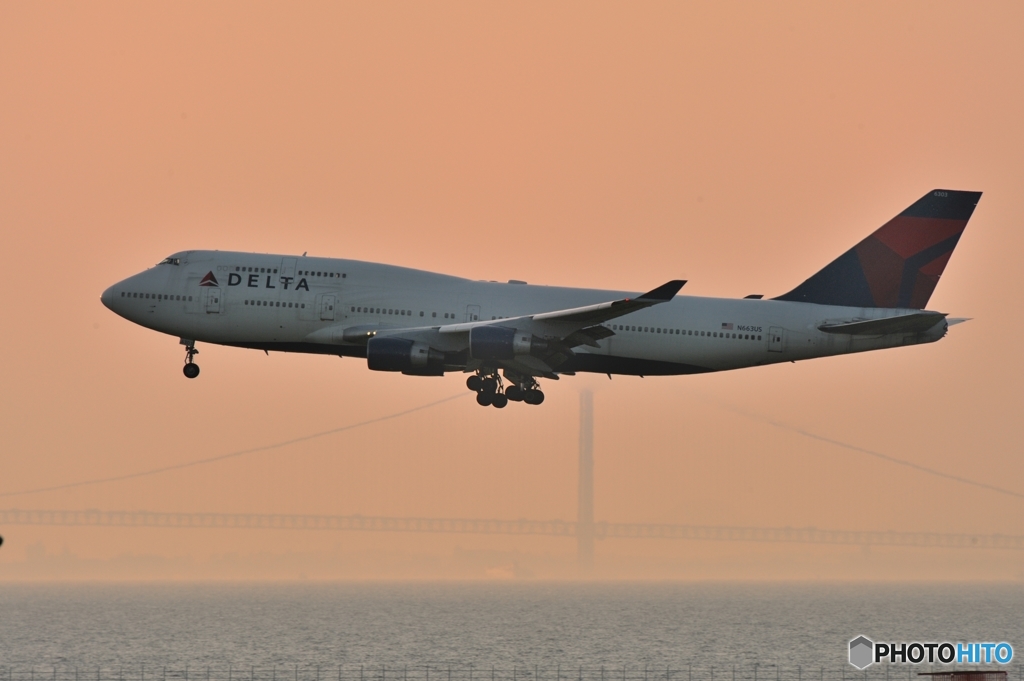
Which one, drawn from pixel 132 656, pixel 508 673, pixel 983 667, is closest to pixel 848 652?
pixel 983 667

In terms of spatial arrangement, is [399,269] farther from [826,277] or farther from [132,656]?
[132,656]

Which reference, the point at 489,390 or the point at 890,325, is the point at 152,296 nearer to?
the point at 489,390

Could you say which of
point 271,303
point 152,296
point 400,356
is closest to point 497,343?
point 400,356

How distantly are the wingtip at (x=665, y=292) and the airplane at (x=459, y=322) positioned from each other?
4.33 meters

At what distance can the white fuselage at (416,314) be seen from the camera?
2394 inches

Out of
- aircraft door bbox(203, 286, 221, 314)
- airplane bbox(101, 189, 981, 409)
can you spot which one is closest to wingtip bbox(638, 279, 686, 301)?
airplane bbox(101, 189, 981, 409)

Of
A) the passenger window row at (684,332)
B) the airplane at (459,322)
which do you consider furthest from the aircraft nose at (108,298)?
the passenger window row at (684,332)

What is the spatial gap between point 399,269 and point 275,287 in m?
5.07

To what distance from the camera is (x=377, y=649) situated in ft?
510

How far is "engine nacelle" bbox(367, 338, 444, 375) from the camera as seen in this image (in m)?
58.5

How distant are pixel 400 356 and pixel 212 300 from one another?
28.3ft

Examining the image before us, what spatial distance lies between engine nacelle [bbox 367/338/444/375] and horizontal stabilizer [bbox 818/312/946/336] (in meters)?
16.4

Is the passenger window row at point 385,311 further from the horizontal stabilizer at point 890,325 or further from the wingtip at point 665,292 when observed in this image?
the horizontal stabilizer at point 890,325

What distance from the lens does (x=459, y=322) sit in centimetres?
6075
